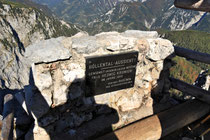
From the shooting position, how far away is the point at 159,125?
3.11 m

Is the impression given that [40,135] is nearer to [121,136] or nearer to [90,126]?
[90,126]

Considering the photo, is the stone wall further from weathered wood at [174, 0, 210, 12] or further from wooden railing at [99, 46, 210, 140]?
weathered wood at [174, 0, 210, 12]

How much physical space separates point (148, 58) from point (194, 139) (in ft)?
7.23

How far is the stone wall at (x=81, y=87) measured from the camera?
328 centimetres

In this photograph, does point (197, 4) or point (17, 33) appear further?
point (17, 33)

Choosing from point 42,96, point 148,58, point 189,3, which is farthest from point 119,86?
point 189,3

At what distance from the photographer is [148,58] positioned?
4.41 m

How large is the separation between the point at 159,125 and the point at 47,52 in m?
2.56

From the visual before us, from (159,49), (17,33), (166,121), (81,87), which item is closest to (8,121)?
(81,87)

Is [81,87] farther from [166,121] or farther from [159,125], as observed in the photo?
[166,121]

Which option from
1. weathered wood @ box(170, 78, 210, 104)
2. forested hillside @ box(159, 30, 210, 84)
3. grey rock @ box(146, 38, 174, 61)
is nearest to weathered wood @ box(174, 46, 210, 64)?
grey rock @ box(146, 38, 174, 61)

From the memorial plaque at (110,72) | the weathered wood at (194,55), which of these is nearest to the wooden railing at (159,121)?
the weathered wood at (194,55)

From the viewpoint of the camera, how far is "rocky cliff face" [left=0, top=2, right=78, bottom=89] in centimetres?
6800

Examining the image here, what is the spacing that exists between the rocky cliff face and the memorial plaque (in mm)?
64311
